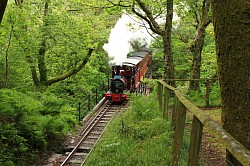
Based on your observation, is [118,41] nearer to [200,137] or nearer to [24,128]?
[24,128]

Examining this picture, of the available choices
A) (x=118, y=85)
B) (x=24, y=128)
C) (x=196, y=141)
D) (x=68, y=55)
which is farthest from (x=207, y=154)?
(x=68, y=55)

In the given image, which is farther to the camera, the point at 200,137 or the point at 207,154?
the point at 207,154

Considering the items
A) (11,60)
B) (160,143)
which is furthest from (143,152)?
(11,60)

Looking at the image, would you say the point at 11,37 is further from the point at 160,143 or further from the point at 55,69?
the point at 160,143

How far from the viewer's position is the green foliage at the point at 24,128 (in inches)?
298

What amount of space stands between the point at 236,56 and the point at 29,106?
23.2ft

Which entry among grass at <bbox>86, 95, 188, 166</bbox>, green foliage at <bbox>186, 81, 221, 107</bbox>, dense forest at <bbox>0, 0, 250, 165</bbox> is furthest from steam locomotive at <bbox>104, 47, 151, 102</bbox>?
grass at <bbox>86, 95, 188, 166</bbox>

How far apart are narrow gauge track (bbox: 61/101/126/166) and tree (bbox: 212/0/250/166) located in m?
5.91

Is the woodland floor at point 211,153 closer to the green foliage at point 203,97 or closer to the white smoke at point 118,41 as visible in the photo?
the green foliage at point 203,97

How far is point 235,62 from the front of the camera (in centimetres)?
278

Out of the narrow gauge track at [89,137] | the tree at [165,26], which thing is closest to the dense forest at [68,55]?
the tree at [165,26]

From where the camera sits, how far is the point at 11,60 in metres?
13.9

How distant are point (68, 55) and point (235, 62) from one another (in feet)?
57.4

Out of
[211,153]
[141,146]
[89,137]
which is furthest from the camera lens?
[89,137]
